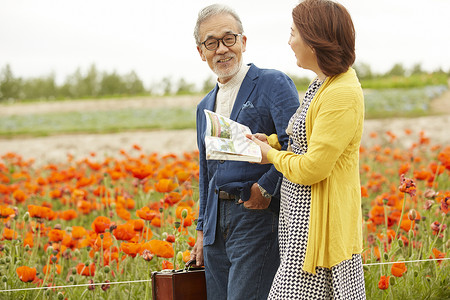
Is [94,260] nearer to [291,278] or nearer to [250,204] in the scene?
[250,204]

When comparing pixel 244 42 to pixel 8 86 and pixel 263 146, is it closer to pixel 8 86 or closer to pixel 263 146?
pixel 263 146

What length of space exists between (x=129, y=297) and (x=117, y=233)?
11.4 inches

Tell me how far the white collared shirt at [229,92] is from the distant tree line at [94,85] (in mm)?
17374

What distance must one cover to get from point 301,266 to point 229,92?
74 cm

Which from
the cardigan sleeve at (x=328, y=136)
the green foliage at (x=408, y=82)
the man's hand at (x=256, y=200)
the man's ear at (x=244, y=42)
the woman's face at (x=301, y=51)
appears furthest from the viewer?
the green foliage at (x=408, y=82)

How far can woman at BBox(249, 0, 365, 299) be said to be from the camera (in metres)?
1.75

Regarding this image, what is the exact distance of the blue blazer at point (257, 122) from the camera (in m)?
2.09

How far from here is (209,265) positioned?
2264 millimetres

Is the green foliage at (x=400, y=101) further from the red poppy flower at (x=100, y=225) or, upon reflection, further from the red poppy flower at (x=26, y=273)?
the red poppy flower at (x=26, y=273)

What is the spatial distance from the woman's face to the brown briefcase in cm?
88

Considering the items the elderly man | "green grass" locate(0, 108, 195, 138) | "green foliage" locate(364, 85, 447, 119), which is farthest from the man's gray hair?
"green foliage" locate(364, 85, 447, 119)

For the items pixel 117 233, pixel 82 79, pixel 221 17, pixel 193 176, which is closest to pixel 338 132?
pixel 221 17

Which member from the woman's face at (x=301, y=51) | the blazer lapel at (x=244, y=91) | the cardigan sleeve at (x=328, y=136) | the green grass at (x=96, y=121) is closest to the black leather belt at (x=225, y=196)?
the blazer lapel at (x=244, y=91)

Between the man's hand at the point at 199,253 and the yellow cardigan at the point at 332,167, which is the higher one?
the yellow cardigan at the point at 332,167
